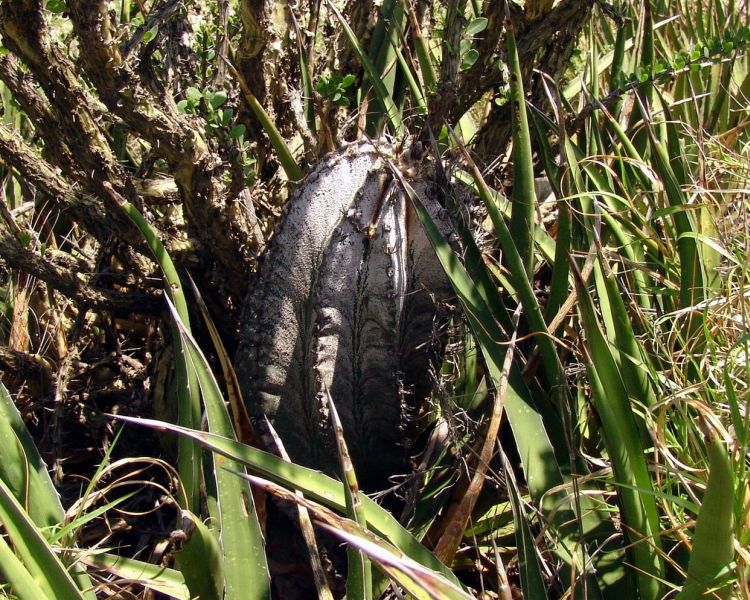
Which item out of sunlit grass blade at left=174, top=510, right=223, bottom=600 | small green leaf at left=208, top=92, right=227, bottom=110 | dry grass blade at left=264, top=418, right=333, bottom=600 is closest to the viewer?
sunlit grass blade at left=174, top=510, right=223, bottom=600

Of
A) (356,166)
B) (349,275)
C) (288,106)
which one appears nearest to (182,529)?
(349,275)

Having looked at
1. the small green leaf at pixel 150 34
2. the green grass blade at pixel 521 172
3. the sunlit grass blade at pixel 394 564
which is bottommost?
the sunlit grass blade at pixel 394 564

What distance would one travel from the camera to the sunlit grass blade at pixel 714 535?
2.33 feet

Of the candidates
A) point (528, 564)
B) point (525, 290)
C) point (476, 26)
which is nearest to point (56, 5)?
point (476, 26)

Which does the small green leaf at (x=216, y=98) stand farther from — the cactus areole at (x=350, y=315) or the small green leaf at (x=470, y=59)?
the small green leaf at (x=470, y=59)

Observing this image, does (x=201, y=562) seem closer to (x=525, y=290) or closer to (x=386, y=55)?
(x=525, y=290)

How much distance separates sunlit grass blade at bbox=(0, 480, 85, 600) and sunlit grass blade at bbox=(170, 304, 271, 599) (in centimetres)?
17

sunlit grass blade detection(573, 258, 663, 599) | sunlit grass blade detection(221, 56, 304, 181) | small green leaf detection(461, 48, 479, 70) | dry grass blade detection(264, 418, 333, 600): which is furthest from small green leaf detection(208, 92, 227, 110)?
sunlit grass blade detection(573, 258, 663, 599)

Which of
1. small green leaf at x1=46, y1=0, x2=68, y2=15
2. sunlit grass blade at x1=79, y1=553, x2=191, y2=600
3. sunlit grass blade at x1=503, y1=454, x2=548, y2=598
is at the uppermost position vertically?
small green leaf at x1=46, y1=0, x2=68, y2=15

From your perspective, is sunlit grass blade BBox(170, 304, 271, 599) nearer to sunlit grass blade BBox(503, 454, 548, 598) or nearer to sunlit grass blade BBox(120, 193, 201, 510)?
sunlit grass blade BBox(120, 193, 201, 510)

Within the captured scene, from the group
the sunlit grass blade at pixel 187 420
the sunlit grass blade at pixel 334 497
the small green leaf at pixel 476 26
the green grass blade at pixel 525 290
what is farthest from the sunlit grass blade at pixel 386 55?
the sunlit grass blade at pixel 334 497

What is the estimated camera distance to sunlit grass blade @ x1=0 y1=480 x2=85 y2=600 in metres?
0.76

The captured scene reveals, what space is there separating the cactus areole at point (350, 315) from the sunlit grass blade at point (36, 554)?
0.43 meters

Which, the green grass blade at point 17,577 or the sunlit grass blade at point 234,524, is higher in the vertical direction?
the green grass blade at point 17,577
